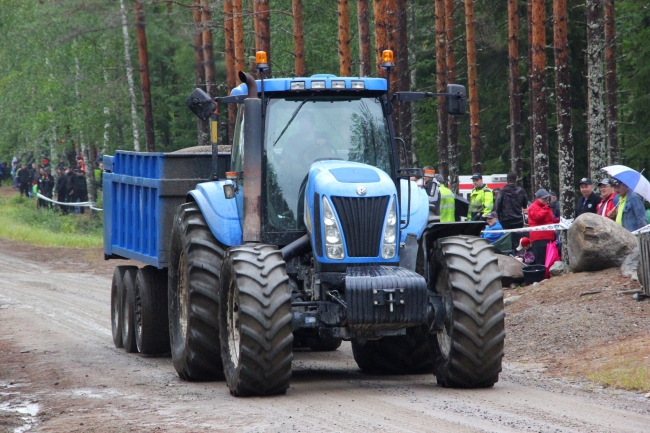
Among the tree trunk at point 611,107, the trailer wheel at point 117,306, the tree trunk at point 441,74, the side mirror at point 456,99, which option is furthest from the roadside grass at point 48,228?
the side mirror at point 456,99

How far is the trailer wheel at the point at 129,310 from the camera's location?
13227 millimetres

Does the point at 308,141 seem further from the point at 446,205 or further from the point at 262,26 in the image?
the point at 262,26

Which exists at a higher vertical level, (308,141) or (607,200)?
(308,141)

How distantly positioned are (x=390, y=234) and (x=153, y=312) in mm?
4278

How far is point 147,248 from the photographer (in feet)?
40.4

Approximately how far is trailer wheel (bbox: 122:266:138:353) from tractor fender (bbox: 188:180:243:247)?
3200 mm

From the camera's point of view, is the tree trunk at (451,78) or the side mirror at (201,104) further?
the tree trunk at (451,78)

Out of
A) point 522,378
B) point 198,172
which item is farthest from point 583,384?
point 198,172

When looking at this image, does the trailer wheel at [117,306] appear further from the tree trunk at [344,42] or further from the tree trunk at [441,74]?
the tree trunk at [441,74]

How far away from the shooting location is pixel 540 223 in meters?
18.2

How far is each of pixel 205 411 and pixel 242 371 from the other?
56cm

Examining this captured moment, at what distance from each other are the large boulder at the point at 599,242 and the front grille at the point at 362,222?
6917 millimetres

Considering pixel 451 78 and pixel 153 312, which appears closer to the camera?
pixel 153 312

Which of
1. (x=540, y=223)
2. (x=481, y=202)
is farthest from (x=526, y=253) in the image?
(x=481, y=202)
